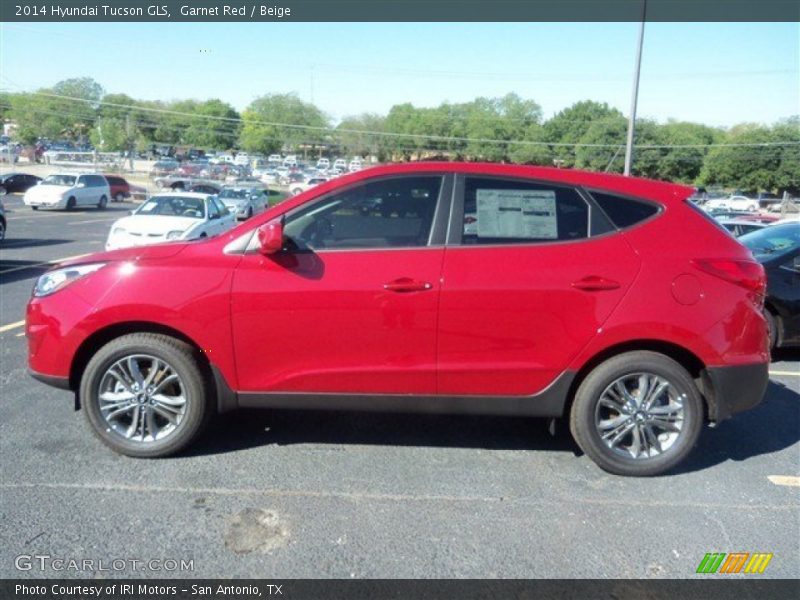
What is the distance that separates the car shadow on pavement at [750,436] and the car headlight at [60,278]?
12.4 feet

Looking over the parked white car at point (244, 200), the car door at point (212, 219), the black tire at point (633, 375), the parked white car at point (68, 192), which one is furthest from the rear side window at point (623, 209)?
the parked white car at point (68, 192)

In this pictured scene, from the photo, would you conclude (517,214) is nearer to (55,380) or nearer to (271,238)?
(271,238)

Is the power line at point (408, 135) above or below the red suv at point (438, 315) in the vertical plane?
above

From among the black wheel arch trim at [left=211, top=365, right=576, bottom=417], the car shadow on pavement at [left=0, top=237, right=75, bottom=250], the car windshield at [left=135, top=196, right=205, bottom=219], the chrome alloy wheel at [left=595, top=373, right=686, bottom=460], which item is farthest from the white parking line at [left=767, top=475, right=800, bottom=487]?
the car shadow on pavement at [left=0, top=237, right=75, bottom=250]

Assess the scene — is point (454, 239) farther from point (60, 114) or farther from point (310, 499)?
point (60, 114)

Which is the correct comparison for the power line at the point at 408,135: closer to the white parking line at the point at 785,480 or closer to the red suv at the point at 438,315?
the white parking line at the point at 785,480

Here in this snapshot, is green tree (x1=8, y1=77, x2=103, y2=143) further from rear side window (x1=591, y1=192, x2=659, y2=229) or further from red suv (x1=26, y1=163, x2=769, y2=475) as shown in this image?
rear side window (x1=591, y1=192, x2=659, y2=229)

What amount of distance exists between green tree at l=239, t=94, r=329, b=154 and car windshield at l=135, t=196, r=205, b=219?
75.6 metres

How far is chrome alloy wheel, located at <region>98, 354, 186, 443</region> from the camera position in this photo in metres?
3.74

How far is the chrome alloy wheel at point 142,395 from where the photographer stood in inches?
147

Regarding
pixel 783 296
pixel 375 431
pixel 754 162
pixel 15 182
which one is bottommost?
pixel 375 431

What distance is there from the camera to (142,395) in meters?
3.76

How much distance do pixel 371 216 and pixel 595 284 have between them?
1.36 m

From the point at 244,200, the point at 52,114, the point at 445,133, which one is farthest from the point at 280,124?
the point at 244,200
